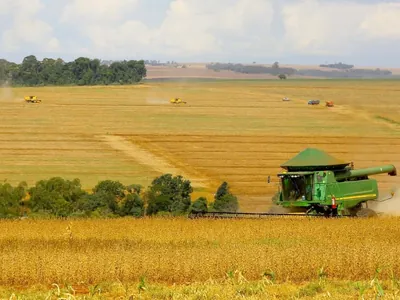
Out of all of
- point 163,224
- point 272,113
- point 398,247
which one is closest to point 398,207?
point 163,224

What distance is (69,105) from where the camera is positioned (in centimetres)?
10800

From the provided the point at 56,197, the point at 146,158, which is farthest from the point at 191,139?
the point at 56,197

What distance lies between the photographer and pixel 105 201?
128 ft

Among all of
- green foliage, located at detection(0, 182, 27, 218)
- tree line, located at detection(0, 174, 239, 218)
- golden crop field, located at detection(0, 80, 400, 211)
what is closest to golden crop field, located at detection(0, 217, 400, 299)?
green foliage, located at detection(0, 182, 27, 218)

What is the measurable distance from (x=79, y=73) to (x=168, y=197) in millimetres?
→ 150088

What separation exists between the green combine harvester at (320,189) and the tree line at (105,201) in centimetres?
786

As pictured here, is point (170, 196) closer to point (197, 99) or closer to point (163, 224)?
point (163, 224)

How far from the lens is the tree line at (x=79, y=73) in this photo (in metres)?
179

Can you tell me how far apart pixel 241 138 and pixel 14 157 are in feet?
66.6

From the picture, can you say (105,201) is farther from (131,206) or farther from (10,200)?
(10,200)

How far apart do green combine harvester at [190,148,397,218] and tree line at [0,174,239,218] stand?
25.8 ft

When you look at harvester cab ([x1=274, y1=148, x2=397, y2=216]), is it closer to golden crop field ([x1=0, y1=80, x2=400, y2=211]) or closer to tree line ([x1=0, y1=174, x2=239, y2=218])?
tree line ([x1=0, y1=174, x2=239, y2=218])

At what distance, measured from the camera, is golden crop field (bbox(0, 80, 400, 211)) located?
187 feet

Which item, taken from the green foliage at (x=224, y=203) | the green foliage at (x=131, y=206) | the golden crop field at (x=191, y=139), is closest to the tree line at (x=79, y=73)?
the golden crop field at (x=191, y=139)
